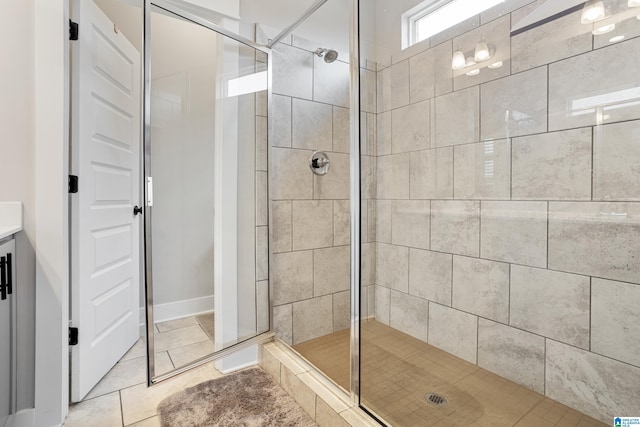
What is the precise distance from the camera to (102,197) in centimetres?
179

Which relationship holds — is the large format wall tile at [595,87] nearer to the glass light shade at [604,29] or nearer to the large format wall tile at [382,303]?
the glass light shade at [604,29]

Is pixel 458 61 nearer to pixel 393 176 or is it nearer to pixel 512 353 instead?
pixel 393 176

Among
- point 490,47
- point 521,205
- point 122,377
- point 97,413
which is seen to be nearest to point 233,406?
point 97,413

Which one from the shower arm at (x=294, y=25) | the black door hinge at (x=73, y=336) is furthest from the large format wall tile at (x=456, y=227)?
the black door hinge at (x=73, y=336)

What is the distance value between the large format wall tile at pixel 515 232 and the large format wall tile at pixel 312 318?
3.39ft

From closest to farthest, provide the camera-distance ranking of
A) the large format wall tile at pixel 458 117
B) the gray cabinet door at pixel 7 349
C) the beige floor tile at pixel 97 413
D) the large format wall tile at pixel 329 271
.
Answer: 1. the gray cabinet door at pixel 7 349
2. the beige floor tile at pixel 97 413
3. the large format wall tile at pixel 458 117
4. the large format wall tile at pixel 329 271

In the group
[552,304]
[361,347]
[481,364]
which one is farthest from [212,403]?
Answer: [552,304]

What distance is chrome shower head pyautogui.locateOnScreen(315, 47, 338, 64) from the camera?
2061 mm

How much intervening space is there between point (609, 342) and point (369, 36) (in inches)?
71.5

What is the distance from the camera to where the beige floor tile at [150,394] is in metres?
1.53

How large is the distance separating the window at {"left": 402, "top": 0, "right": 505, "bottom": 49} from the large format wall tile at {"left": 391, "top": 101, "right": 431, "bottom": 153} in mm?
374

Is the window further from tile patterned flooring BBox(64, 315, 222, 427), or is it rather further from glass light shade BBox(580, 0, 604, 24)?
tile patterned flooring BBox(64, 315, 222, 427)

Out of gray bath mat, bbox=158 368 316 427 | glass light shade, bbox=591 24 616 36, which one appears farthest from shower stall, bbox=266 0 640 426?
gray bath mat, bbox=158 368 316 427

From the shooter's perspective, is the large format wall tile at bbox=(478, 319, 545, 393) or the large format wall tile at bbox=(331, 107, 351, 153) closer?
the large format wall tile at bbox=(478, 319, 545, 393)
